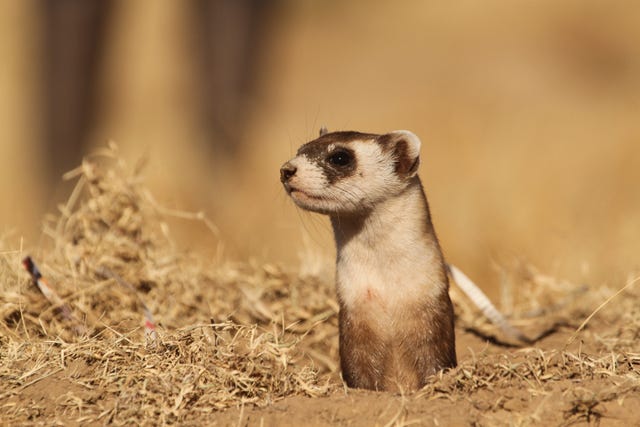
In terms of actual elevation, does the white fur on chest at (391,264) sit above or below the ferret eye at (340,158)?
below

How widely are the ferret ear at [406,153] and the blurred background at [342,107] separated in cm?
249

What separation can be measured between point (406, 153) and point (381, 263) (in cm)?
48

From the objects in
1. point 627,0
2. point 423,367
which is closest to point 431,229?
point 423,367

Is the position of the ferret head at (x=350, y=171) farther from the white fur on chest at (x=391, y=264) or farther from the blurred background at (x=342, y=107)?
the blurred background at (x=342, y=107)

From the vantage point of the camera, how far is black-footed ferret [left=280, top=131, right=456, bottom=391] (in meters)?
3.46

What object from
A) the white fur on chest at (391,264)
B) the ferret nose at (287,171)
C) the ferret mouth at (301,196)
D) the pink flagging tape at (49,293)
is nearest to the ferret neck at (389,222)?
the white fur on chest at (391,264)

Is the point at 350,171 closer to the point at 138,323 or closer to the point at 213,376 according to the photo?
the point at 213,376


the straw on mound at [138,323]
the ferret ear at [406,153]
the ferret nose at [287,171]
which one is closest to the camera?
the straw on mound at [138,323]

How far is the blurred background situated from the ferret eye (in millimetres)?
2553

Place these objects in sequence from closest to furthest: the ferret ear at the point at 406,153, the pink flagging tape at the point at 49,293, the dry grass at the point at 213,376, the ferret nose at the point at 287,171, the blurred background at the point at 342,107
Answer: the dry grass at the point at 213,376 < the ferret nose at the point at 287,171 < the ferret ear at the point at 406,153 < the pink flagging tape at the point at 49,293 < the blurred background at the point at 342,107

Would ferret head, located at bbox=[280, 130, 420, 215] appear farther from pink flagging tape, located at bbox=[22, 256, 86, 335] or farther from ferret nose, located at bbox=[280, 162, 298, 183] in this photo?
pink flagging tape, located at bbox=[22, 256, 86, 335]

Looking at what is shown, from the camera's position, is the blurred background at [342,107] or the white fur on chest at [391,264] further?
the blurred background at [342,107]

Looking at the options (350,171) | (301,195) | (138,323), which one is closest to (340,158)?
(350,171)

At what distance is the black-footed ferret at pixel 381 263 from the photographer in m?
3.46
